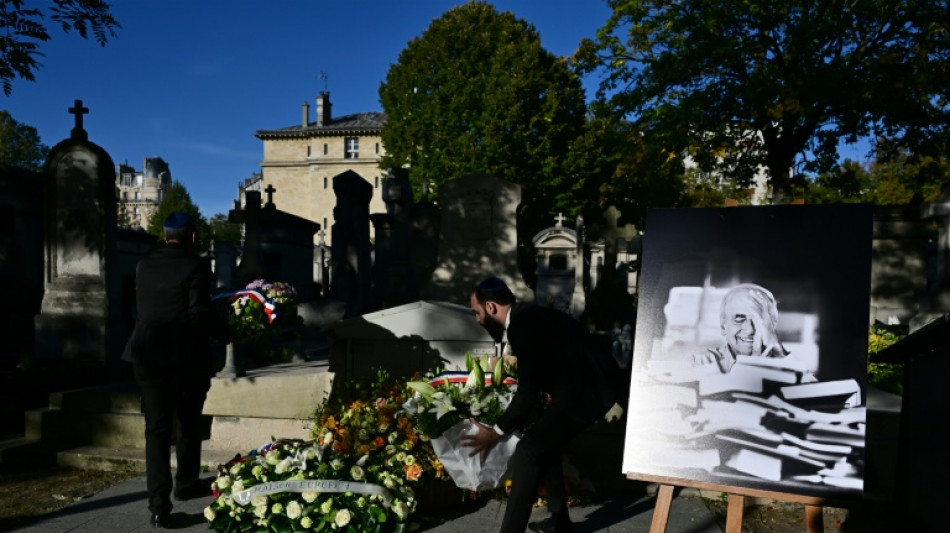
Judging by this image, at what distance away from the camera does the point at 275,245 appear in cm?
1845

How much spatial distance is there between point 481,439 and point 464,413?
44 cm

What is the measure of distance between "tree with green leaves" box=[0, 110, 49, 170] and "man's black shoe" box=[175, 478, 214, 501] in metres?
45.4

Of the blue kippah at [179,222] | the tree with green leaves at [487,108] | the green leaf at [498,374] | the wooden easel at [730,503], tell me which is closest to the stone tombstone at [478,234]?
the green leaf at [498,374]

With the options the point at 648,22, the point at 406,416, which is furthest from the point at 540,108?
the point at 406,416

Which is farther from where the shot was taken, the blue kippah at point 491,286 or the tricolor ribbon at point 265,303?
the tricolor ribbon at point 265,303

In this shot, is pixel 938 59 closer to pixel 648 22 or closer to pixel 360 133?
pixel 648 22

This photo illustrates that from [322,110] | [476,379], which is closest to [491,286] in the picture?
[476,379]

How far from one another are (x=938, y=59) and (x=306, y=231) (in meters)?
18.6

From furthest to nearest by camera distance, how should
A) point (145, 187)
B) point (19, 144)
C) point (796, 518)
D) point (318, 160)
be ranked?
1. point (145, 187)
2. point (318, 160)
3. point (19, 144)
4. point (796, 518)

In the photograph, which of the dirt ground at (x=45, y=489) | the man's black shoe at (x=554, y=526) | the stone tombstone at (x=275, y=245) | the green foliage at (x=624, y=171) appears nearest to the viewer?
the man's black shoe at (x=554, y=526)

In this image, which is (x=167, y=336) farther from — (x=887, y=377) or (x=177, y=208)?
(x=177, y=208)

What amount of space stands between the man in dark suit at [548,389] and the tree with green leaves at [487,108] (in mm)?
24179

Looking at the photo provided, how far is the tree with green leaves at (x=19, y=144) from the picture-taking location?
135 feet

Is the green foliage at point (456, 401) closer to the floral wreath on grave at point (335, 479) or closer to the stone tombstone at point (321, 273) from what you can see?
the floral wreath on grave at point (335, 479)
